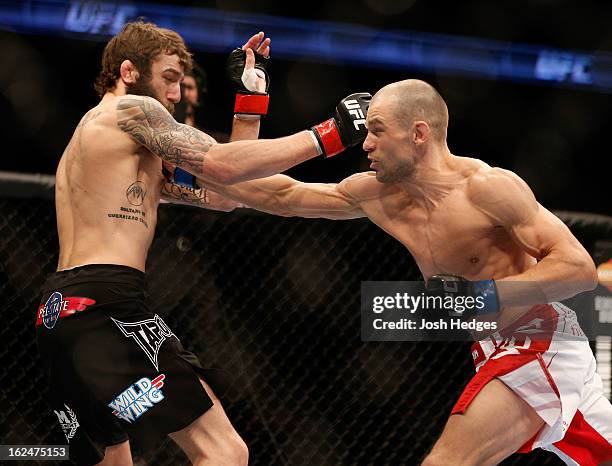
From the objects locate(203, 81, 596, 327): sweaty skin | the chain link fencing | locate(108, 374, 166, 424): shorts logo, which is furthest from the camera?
the chain link fencing

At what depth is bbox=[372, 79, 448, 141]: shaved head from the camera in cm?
226

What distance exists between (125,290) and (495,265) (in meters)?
0.93

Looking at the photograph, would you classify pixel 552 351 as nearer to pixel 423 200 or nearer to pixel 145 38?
pixel 423 200

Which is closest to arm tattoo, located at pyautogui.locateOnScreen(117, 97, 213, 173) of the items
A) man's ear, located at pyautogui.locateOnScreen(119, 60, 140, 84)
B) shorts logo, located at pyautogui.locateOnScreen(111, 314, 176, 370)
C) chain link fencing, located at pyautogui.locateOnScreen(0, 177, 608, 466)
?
man's ear, located at pyautogui.locateOnScreen(119, 60, 140, 84)

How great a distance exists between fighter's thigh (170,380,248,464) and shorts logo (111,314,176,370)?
17 centimetres

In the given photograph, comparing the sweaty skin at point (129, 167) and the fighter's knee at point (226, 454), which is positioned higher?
the sweaty skin at point (129, 167)

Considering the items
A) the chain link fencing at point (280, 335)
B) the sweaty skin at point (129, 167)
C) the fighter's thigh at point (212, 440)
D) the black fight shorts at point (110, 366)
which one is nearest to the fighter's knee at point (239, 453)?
the fighter's thigh at point (212, 440)

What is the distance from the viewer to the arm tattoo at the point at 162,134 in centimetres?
211

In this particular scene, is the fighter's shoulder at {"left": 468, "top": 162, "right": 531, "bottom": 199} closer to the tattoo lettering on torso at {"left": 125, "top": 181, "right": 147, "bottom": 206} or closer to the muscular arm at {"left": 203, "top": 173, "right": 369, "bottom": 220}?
the muscular arm at {"left": 203, "top": 173, "right": 369, "bottom": 220}

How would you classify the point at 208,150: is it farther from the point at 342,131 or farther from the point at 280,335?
the point at 280,335

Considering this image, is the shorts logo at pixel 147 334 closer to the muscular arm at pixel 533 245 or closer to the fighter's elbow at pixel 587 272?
the muscular arm at pixel 533 245

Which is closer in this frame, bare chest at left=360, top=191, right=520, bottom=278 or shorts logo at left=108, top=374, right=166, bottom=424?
shorts logo at left=108, top=374, right=166, bottom=424

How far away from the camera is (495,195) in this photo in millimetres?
2168

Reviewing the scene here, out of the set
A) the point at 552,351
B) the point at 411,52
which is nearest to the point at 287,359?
the point at 552,351
